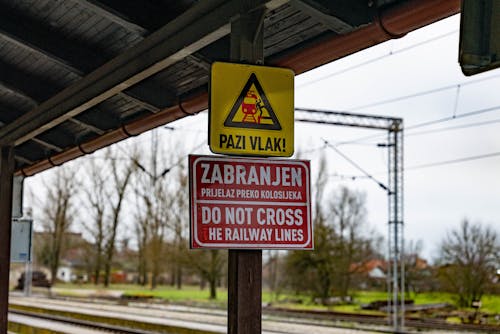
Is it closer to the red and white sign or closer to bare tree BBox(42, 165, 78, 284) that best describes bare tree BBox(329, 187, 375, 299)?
bare tree BBox(42, 165, 78, 284)

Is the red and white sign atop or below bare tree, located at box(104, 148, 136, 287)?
below

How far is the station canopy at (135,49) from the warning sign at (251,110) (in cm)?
42

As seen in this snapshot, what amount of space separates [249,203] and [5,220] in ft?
22.9

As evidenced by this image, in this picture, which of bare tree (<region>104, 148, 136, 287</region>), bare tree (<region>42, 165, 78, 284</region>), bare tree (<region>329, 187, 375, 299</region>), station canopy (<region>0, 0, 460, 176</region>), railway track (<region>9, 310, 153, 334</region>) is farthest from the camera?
bare tree (<region>42, 165, 78, 284</region>)

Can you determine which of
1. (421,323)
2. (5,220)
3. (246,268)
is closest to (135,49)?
(246,268)

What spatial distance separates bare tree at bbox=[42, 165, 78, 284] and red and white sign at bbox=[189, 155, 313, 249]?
51088mm

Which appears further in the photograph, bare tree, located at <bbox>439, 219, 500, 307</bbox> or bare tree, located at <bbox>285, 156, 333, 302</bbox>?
bare tree, located at <bbox>285, 156, 333, 302</bbox>

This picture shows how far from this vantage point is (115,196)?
5391 centimetres

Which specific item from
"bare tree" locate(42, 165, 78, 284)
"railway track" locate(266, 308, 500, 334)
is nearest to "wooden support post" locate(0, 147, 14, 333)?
"railway track" locate(266, 308, 500, 334)

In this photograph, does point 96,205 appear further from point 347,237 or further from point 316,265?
point 347,237

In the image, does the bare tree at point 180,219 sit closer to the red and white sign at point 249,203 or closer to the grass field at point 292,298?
the grass field at point 292,298

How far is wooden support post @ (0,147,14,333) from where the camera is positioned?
35.0 ft

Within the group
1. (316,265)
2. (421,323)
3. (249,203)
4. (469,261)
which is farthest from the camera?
(316,265)


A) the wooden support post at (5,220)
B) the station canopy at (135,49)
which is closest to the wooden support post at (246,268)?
the station canopy at (135,49)
